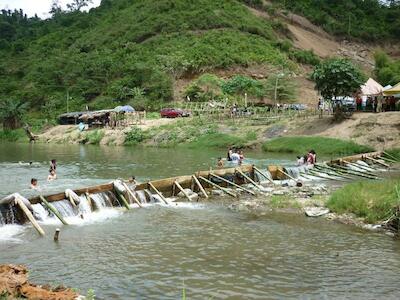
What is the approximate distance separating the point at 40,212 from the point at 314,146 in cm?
3107

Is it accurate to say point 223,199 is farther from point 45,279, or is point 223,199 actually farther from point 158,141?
point 158,141

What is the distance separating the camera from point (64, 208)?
1911 cm

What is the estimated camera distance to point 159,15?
114375 mm

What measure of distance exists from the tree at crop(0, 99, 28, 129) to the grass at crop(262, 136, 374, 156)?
170ft

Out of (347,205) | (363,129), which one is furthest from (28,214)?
(363,129)

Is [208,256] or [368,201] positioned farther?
[368,201]

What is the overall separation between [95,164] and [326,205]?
78.6ft

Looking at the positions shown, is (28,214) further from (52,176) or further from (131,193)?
(52,176)

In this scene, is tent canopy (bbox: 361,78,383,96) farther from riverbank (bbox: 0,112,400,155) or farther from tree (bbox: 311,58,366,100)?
tree (bbox: 311,58,366,100)

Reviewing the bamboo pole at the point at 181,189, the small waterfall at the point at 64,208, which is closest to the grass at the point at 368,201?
the bamboo pole at the point at 181,189

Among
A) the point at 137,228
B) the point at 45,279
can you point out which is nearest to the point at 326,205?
the point at 137,228

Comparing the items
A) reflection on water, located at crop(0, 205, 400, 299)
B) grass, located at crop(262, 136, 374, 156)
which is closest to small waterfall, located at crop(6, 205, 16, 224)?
reflection on water, located at crop(0, 205, 400, 299)

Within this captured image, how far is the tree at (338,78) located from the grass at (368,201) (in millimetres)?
26012

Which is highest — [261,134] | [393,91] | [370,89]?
[370,89]
